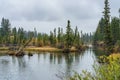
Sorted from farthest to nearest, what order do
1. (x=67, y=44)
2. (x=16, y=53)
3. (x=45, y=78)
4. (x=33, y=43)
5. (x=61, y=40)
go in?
(x=33, y=43) < (x=61, y=40) < (x=67, y=44) < (x=16, y=53) < (x=45, y=78)

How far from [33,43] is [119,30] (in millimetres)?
50106

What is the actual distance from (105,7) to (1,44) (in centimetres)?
8016

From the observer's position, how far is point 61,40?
154m

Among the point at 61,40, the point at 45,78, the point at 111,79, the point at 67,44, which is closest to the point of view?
the point at 111,79

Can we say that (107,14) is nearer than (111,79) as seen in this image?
No

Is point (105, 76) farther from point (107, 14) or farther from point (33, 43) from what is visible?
point (33, 43)

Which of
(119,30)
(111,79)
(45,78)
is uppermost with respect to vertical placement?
(119,30)

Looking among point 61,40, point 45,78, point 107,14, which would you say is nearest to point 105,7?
point 107,14

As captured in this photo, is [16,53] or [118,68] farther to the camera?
[16,53]

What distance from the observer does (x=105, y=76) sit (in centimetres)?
1306

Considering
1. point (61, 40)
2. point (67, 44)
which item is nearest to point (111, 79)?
point (67, 44)

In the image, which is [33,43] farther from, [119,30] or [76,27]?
[119,30]

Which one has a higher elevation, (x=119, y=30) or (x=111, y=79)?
(x=119, y=30)

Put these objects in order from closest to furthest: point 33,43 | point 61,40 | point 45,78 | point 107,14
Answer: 1. point 45,78
2. point 107,14
3. point 61,40
4. point 33,43
